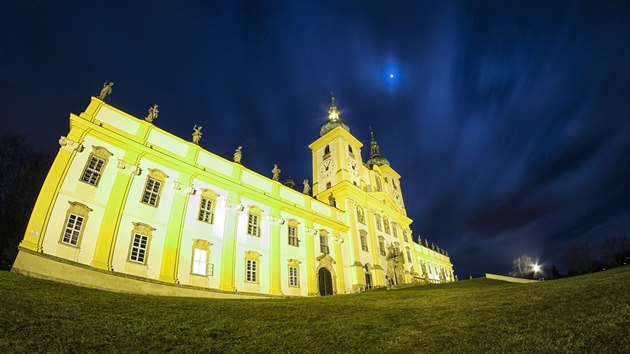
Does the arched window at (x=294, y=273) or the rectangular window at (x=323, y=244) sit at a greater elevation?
the rectangular window at (x=323, y=244)

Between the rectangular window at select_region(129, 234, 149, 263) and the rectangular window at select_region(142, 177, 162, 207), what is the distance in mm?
2468

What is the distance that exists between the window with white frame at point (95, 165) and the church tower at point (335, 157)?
87.4ft

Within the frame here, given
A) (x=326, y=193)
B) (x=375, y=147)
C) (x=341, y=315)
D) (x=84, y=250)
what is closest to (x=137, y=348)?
(x=341, y=315)

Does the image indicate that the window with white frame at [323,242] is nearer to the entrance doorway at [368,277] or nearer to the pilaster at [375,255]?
the entrance doorway at [368,277]

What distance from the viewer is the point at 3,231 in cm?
2464

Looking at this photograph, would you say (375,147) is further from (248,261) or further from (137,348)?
(137,348)

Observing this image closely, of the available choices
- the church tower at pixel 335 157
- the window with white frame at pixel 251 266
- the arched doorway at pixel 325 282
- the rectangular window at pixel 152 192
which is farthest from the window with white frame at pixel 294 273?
the church tower at pixel 335 157

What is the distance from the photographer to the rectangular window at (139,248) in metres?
17.8

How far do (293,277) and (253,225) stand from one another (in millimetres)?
6256

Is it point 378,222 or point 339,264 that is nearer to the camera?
point 339,264

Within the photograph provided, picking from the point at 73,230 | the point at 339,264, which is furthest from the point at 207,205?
the point at 339,264

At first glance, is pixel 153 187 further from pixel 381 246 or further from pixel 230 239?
A: pixel 381 246

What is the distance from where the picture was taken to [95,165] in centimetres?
1825

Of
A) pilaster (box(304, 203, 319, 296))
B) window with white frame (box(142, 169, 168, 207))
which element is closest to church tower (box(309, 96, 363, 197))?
pilaster (box(304, 203, 319, 296))
